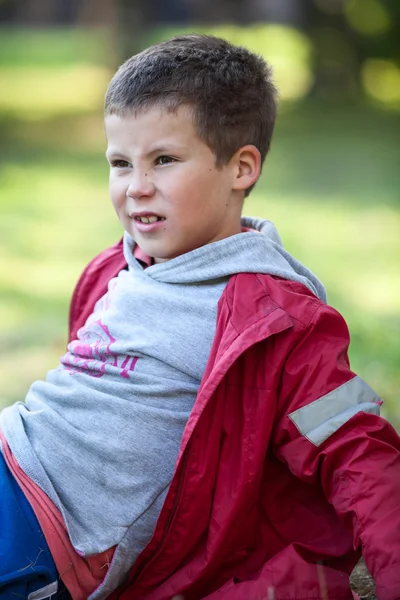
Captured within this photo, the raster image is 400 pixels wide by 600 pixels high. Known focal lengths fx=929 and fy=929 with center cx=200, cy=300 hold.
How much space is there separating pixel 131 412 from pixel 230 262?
1.56 feet

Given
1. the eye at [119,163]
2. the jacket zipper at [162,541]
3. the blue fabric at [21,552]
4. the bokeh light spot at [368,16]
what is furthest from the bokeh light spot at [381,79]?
the blue fabric at [21,552]

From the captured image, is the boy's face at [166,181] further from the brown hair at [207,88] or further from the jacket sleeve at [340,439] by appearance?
the jacket sleeve at [340,439]

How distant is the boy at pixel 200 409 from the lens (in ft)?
7.42

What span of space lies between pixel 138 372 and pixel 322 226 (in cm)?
638

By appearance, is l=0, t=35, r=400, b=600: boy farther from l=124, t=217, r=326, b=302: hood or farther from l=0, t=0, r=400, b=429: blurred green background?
l=0, t=0, r=400, b=429: blurred green background

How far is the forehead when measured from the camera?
245 cm

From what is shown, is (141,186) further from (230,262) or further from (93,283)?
(93,283)

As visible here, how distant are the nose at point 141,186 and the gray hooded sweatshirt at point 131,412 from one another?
205mm

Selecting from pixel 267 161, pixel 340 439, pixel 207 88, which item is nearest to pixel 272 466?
pixel 340 439

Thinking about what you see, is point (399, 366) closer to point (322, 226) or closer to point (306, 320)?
point (306, 320)

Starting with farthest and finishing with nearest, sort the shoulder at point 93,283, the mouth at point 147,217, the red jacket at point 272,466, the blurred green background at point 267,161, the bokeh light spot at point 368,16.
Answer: the bokeh light spot at point 368,16
the blurred green background at point 267,161
the shoulder at point 93,283
the mouth at point 147,217
the red jacket at point 272,466

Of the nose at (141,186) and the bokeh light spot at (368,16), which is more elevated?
the bokeh light spot at (368,16)

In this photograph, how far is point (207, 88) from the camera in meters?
2.53

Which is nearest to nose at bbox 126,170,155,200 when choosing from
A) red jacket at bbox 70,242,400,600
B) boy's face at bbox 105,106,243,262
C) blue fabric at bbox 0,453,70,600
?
boy's face at bbox 105,106,243,262
